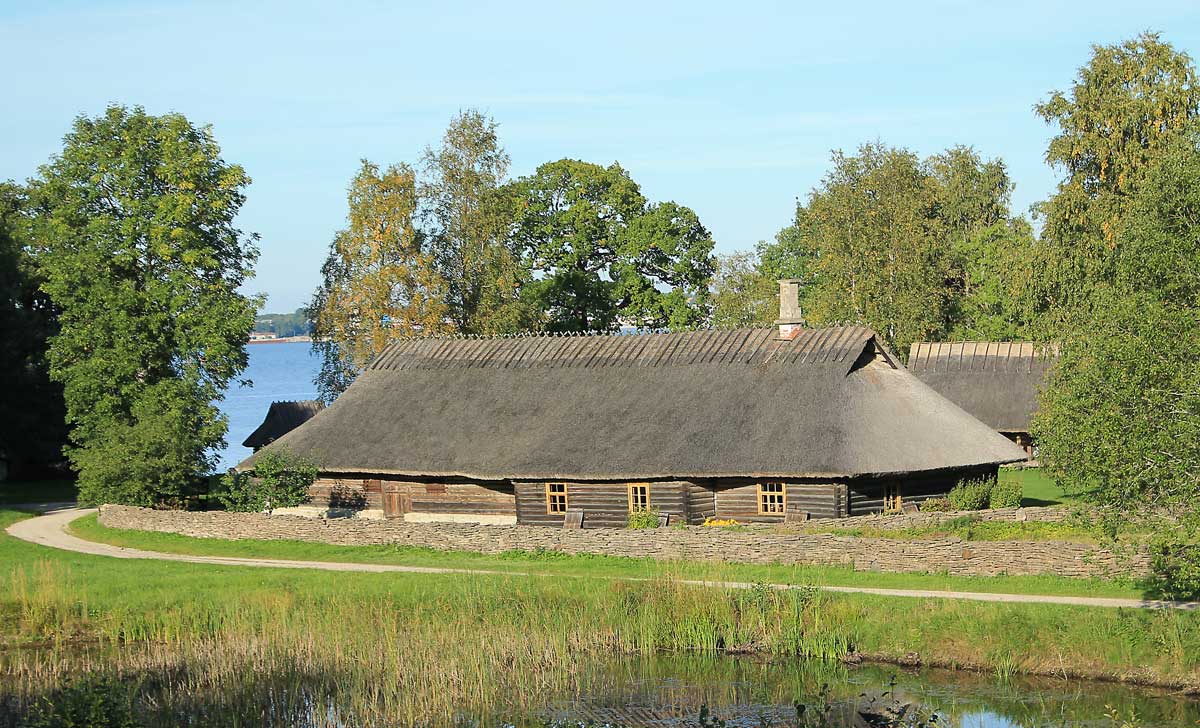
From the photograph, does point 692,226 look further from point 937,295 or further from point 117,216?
point 117,216

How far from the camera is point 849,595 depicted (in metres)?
25.0

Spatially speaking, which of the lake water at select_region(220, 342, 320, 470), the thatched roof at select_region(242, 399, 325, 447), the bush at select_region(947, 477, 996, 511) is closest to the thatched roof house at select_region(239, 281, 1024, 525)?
the bush at select_region(947, 477, 996, 511)

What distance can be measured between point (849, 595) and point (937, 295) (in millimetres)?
39506

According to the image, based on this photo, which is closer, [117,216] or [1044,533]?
[1044,533]

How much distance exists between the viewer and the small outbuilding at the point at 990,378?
168 feet

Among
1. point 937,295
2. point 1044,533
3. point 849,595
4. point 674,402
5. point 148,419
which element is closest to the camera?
point 849,595

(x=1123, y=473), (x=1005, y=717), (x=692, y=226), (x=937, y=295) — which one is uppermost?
(x=692, y=226)

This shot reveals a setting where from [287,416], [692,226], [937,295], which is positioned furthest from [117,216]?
[937,295]

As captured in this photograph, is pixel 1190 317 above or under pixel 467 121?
under

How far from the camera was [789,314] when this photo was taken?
129 feet

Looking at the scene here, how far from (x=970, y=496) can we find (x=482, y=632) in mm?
16516

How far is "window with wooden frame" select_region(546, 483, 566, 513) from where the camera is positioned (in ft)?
120

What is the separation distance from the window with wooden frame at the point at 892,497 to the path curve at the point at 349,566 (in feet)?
28.3

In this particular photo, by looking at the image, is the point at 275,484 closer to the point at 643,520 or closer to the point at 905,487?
the point at 643,520
